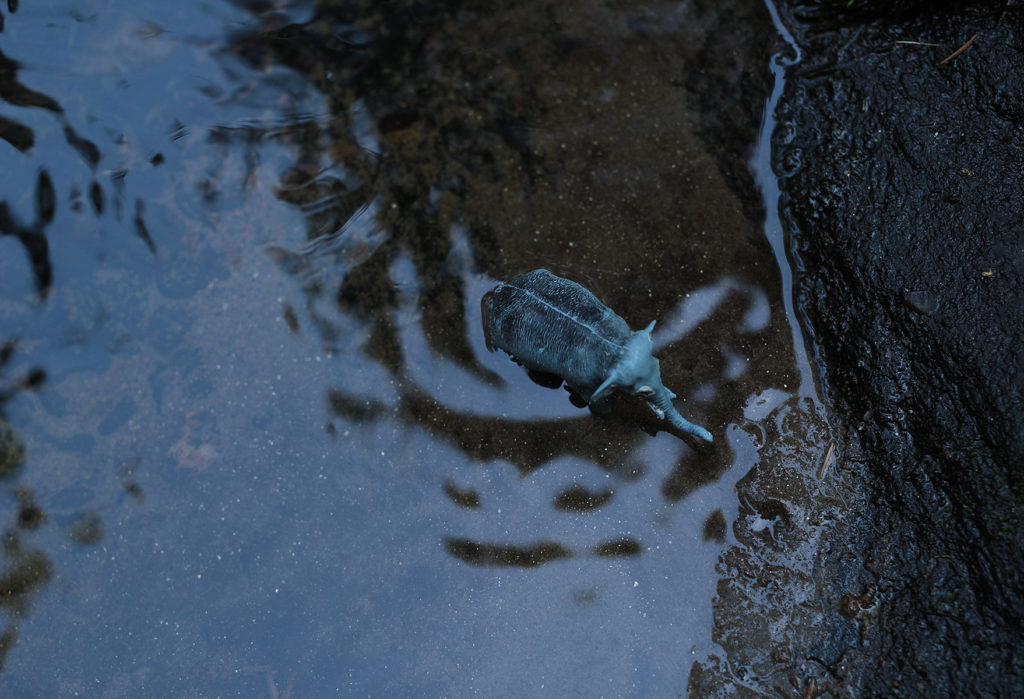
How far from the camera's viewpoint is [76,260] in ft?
15.1

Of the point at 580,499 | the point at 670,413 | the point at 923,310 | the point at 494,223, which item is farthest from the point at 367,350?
the point at 923,310

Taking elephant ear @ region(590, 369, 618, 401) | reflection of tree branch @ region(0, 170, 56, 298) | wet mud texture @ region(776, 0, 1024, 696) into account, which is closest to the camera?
wet mud texture @ region(776, 0, 1024, 696)

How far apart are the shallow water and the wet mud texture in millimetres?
353

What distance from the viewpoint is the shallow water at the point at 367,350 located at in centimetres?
409

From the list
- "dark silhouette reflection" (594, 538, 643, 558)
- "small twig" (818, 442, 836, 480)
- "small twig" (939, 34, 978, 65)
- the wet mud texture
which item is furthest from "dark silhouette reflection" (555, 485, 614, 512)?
"small twig" (939, 34, 978, 65)

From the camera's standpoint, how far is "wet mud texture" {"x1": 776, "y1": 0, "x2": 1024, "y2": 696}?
3.62 m

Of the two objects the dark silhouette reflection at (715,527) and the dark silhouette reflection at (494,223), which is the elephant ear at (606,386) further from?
the dark silhouette reflection at (715,527)

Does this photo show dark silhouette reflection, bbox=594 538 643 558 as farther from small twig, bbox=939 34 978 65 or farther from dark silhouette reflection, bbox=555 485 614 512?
small twig, bbox=939 34 978 65

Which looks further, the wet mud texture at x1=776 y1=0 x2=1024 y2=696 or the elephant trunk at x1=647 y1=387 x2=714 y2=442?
the elephant trunk at x1=647 y1=387 x2=714 y2=442

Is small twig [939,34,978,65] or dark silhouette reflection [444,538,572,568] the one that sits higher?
small twig [939,34,978,65]

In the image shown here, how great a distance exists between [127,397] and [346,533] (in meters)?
1.61

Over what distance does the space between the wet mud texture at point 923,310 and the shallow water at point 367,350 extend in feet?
1.16

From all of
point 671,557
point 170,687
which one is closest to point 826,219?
point 671,557

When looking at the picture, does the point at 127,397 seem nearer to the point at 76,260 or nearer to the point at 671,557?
the point at 76,260
